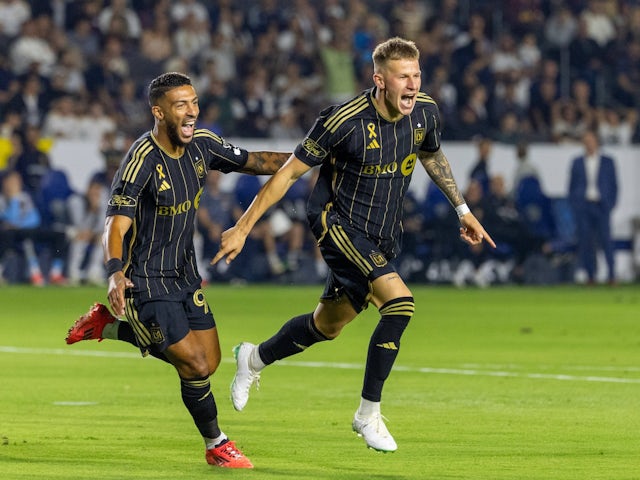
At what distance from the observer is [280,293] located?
77.6 feet

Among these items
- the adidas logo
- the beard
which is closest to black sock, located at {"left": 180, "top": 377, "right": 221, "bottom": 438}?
the adidas logo

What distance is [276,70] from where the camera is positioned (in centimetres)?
2727

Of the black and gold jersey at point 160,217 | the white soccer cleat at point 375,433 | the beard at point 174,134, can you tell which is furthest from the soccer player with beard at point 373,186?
the beard at point 174,134

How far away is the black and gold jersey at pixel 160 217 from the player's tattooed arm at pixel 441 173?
68.3 inches

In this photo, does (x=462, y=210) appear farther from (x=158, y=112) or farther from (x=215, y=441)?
(x=215, y=441)

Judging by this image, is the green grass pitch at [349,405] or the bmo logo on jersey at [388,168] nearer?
the green grass pitch at [349,405]

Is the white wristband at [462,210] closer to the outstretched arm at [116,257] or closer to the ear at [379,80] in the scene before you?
the ear at [379,80]

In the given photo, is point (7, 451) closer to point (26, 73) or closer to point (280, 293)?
point (280, 293)

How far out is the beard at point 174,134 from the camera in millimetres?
8367

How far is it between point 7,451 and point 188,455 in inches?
40.0

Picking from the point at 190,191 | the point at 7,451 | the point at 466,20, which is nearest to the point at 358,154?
the point at 190,191

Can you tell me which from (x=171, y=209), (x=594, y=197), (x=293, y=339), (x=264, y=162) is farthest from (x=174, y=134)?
(x=594, y=197)

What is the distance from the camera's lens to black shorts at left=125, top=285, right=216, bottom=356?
834 centimetres

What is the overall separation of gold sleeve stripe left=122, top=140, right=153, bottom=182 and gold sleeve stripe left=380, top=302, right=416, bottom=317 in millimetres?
1671
